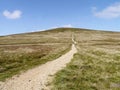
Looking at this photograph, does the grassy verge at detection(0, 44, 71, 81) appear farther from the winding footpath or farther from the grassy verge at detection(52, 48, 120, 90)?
→ the grassy verge at detection(52, 48, 120, 90)

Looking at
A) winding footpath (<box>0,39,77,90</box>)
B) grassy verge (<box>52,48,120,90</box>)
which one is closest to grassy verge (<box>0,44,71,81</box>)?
winding footpath (<box>0,39,77,90</box>)

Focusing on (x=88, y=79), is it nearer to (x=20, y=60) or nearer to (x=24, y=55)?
(x=20, y=60)

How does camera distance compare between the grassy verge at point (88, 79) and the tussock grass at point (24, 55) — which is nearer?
the grassy verge at point (88, 79)

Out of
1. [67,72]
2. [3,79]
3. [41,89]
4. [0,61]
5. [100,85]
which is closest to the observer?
[41,89]

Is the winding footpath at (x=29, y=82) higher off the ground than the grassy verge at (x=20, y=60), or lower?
higher

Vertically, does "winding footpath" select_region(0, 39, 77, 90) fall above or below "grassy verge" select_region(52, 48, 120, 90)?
above

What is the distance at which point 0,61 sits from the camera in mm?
41438

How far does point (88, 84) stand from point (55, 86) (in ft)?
11.2

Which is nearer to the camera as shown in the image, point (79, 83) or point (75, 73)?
point (79, 83)

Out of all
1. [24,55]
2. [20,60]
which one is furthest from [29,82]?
[24,55]

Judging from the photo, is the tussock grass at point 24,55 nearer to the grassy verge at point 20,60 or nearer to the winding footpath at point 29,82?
the grassy verge at point 20,60

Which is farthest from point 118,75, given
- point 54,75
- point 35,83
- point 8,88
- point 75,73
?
point 8,88

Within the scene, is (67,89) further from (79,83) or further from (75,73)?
(75,73)

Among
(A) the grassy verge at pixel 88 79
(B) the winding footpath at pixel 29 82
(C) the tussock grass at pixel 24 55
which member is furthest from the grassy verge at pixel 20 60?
(A) the grassy verge at pixel 88 79
